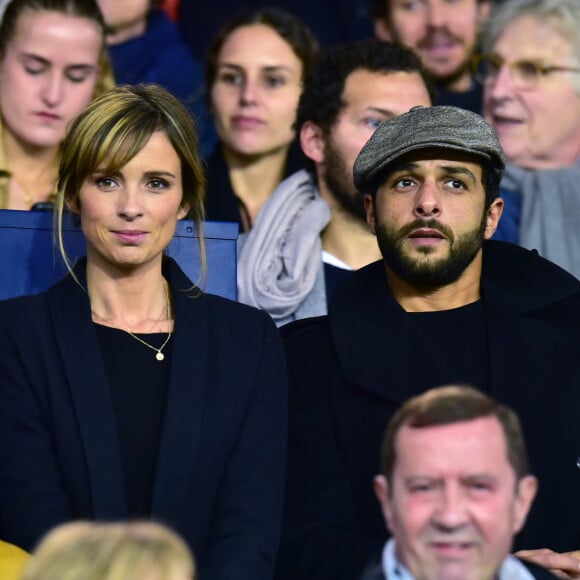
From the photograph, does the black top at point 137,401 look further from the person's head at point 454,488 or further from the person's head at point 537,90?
the person's head at point 537,90

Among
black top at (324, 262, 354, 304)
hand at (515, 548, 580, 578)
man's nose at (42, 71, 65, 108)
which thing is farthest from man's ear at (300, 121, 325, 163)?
hand at (515, 548, 580, 578)

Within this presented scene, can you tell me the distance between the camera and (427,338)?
12.5ft

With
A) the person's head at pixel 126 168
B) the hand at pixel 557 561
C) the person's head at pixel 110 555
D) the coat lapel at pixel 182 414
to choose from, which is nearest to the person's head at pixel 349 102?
the person's head at pixel 126 168

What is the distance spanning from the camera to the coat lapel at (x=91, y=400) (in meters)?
3.47

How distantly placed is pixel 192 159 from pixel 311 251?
2.67 feet

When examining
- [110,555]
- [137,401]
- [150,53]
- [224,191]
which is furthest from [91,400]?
[150,53]

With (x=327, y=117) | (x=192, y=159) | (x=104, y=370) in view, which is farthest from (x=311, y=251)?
(x=104, y=370)

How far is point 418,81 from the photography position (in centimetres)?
487

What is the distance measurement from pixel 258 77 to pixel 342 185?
0.75 meters

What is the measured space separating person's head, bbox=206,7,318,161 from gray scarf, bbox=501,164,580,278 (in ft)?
2.44

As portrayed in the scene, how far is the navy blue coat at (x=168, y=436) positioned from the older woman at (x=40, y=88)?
49.0 inches

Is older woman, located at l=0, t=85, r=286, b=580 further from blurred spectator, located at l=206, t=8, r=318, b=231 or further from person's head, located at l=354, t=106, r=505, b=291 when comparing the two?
blurred spectator, located at l=206, t=8, r=318, b=231

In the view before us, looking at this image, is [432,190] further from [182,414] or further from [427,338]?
[182,414]

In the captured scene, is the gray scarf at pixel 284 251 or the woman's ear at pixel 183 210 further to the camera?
the gray scarf at pixel 284 251
